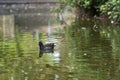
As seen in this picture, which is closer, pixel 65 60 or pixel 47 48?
pixel 65 60

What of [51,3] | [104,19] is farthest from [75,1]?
[51,3]

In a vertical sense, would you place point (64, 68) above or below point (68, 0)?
below

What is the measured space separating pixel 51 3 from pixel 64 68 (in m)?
38.3

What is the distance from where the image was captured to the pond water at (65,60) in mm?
10039

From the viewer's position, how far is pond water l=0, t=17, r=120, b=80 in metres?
10.0

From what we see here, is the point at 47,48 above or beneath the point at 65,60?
above

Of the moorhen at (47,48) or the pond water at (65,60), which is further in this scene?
the moorhen at (47,48)

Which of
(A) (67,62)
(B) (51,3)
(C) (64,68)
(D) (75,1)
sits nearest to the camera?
(C) (64,68)

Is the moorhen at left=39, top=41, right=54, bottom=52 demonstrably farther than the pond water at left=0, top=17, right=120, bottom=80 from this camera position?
Yes

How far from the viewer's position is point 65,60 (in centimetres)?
1209

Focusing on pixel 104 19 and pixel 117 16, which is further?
pixel 104 19

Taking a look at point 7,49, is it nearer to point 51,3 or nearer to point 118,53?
point 118,53

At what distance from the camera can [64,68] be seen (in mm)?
10875

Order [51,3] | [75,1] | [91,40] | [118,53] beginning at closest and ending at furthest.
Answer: [118,53], [91,40], [75,1], [51,3]
